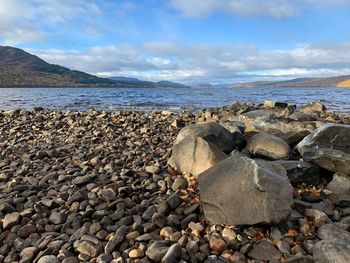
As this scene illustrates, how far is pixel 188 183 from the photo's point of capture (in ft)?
20.4

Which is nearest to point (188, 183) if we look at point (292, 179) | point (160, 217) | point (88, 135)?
point (160, 217)

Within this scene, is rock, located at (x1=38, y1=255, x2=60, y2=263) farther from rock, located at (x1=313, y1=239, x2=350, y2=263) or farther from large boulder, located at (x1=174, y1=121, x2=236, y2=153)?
large boulder, located at (x1=174, y1=121, x2=236, y2=153)

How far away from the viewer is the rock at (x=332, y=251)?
382 centimetres

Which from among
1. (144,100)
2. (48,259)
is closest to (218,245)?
(48,259)

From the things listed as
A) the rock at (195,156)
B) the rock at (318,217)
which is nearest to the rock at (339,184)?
the rock at (318,217)

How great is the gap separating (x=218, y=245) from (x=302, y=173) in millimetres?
2583

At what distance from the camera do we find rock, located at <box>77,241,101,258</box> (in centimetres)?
434

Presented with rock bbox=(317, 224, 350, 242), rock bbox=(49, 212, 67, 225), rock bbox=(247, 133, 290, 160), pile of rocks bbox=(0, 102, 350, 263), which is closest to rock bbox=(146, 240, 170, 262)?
pile of rocks bbox=(0, 102, 350, 263)

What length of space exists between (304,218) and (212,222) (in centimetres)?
129

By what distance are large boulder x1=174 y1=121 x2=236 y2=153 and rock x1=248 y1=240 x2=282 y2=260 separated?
10.1ft

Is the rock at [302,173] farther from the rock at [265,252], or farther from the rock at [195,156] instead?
the rock at [265,252]

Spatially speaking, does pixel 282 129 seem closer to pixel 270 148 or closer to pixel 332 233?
pixel 270 148

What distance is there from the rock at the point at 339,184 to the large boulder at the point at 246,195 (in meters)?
1.35

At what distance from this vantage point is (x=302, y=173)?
243 inches
